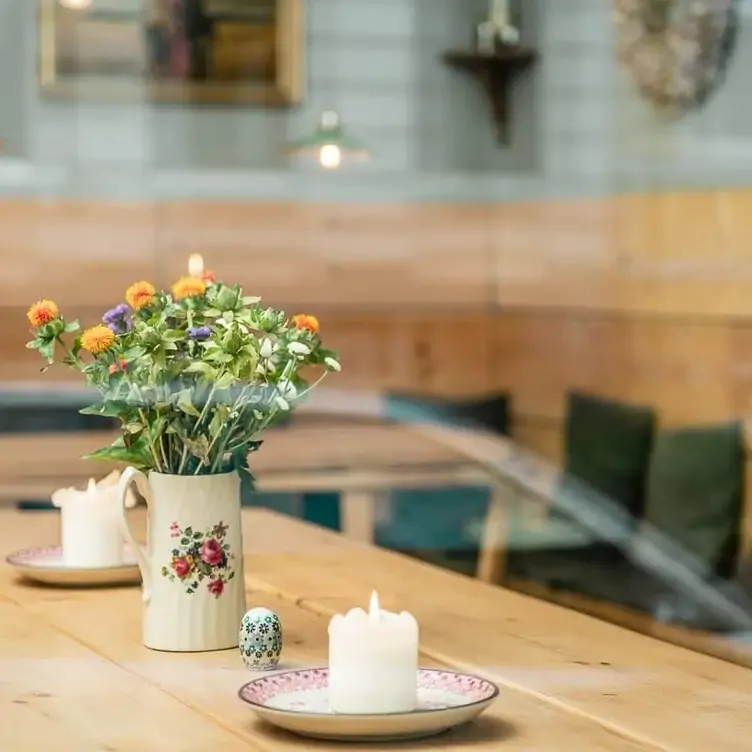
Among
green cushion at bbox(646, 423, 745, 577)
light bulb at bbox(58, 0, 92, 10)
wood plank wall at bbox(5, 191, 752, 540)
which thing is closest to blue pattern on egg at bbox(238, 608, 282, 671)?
green cushion at bbox(646, 423, 745, 577)

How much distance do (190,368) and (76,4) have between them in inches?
115

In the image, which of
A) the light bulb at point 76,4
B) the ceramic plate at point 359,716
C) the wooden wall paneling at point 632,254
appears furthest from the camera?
the light bulb at point 76,4

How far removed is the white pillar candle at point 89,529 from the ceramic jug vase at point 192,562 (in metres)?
0.33

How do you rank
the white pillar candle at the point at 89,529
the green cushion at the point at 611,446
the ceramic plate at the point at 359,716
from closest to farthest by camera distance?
the ceramic plate at the point at 359,716 → the white pillar candle at the point at 89,529 → the green cushion at the point at 611,446

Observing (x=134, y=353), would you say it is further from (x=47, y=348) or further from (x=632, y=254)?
(x=632, y=254)

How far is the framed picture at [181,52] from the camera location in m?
4.15

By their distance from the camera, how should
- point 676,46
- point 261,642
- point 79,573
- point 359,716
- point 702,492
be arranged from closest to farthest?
point 359,716
point 261,642
point 79,573
point 702,492
point 676,46

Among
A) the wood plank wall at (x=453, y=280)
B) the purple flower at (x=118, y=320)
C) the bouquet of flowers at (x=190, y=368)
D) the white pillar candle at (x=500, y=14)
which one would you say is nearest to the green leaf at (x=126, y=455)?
the bouquet of flowers at (x=190, y=368)

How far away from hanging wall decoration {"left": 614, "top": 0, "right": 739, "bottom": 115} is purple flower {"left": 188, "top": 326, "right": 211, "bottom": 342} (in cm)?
244

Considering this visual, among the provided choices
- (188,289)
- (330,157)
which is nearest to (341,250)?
(330,157)

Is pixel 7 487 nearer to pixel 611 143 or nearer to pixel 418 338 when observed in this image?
pixel 418 338

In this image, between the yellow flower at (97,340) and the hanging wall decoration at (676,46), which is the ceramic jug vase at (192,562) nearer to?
the yellow flower at (97,340)

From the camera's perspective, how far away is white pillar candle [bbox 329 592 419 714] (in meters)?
1.16

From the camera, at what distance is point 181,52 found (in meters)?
4.23
